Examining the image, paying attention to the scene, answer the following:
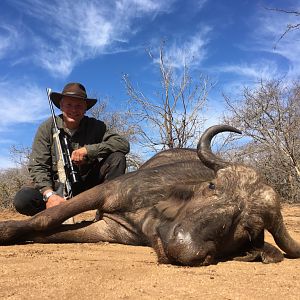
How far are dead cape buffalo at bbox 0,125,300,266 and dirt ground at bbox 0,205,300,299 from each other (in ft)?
0.46

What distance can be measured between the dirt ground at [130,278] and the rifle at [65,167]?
1.71 metres

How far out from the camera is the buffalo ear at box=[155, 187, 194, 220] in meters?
3.54

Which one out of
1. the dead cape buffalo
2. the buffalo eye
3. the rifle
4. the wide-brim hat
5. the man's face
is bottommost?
the dead cape buffalo

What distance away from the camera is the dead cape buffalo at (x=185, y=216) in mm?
2984

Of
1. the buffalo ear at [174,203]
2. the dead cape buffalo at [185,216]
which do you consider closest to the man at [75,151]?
the dead cape buffalo at [185,216]

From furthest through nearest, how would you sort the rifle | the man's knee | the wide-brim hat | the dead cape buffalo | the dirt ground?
the wide-brim hat, the man's knee, the rifle, the dead cape buffalo, the dirt ground

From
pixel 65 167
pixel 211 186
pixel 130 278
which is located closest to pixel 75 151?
pixel 65 167

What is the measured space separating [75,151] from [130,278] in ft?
10.1

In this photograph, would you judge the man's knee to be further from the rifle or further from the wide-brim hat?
the wide-brim hat

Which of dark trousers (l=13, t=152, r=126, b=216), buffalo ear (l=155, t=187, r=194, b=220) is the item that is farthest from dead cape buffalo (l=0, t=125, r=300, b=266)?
dark trousers (l=13, t=152, r=126, b=216)

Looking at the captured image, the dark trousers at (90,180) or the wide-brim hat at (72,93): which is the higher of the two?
the wide-brim hat at (72,93)

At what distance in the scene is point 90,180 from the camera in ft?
18.9

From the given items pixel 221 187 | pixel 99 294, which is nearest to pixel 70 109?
pixel 221 187

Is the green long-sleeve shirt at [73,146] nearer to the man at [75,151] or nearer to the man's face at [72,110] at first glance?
the man at [75,151]
